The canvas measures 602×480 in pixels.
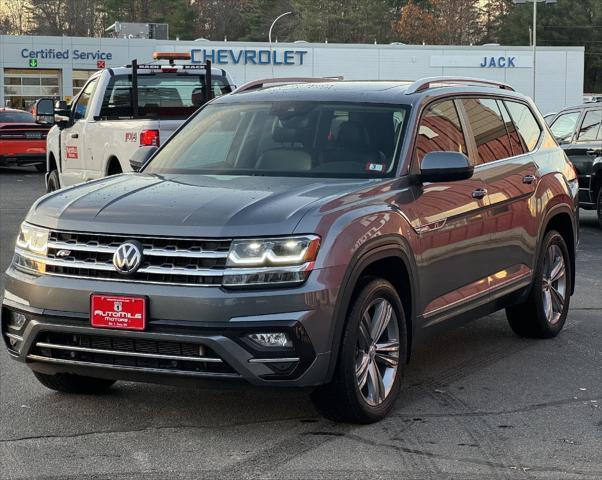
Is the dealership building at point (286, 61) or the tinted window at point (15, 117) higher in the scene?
the dealership building at point (286, 61)

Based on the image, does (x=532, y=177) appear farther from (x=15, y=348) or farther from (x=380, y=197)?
(x=15, y=348)

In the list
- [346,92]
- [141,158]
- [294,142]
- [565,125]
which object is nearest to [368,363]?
[294,142]

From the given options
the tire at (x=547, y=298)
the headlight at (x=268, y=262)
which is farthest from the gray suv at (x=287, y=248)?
the tire at (x=547, y=298)

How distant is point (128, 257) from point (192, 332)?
1.54 feet

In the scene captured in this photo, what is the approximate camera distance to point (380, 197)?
5613 millimetres

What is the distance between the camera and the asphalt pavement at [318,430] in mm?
4773

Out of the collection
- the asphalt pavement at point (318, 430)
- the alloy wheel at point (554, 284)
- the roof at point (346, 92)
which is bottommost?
the asphalt pavement at point (318, 430)

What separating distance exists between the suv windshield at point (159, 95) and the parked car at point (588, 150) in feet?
16.6

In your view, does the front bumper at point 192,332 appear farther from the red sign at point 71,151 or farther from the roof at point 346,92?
the red sign at point 71,151

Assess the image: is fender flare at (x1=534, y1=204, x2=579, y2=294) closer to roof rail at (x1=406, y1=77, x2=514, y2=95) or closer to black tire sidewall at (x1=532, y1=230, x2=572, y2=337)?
black tire sidewall at (x1=532, y1=230, x2=572, y2=337)

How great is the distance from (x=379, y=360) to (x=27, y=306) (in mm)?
1751

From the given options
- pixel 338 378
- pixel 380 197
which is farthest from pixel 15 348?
pixel 380 197

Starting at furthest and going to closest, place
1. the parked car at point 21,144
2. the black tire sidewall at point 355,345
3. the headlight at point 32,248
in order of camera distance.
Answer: the parked car at point 21,144 < the headlight at point 32,248 < the black tire sidewall at point 355,345

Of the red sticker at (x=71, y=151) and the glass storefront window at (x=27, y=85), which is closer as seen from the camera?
the red sticker at (x=71, y=151)
